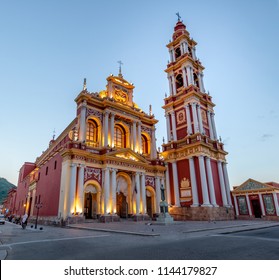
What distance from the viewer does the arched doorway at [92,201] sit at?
2119cm

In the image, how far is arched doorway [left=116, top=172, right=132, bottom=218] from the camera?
23.8 m

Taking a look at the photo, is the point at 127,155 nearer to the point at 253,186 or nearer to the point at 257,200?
the point at 253,186

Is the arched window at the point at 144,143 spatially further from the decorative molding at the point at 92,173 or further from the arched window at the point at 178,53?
the arched window at the point at 178,53

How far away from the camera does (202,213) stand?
2295 centimetres

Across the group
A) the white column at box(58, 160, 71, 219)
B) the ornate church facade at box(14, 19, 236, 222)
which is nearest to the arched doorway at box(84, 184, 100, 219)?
the ornate church facade at box(14, 19, 236, 222)

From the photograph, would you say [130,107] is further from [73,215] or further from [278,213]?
[278,213]

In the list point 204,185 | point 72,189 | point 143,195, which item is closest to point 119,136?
point 143,195

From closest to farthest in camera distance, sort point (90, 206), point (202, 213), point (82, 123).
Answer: point (82, 123) → point (202, 213) → point (90, 206)

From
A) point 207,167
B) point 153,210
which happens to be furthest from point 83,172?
point 207,167

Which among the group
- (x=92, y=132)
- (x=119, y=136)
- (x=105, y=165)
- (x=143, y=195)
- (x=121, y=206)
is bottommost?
(x=121, y=206)

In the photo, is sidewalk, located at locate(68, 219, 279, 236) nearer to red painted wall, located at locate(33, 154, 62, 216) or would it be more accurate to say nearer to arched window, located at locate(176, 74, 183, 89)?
red painted wall, located at locate(33, 154, 62, 216)

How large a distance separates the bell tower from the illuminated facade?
2.48 m

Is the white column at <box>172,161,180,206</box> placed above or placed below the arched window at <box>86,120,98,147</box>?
below

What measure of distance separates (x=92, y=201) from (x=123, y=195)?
3.77 meters
